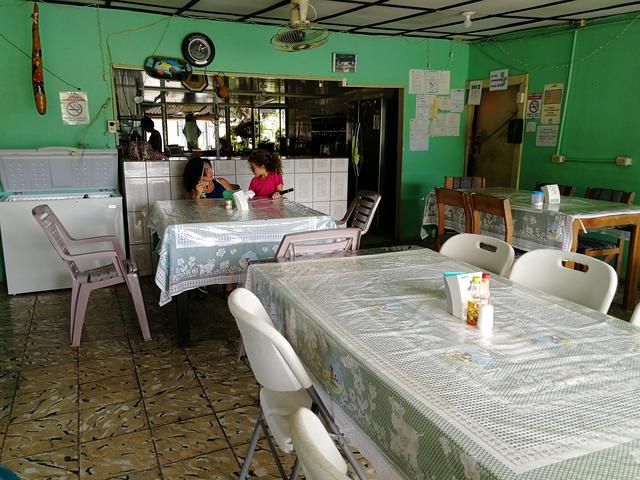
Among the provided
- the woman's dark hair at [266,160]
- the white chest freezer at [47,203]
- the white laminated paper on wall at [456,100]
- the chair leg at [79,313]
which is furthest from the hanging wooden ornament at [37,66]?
the white laminated paper on wall at [456,100]

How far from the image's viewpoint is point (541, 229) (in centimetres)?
339

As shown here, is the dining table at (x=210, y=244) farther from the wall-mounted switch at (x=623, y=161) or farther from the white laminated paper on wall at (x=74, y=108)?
the wall-mounted switch at (x=623, y=161)

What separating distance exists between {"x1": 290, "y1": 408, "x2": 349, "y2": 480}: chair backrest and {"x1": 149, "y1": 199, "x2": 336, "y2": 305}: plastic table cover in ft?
6.78

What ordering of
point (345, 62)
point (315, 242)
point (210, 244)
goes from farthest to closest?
1. point (345, 62)
2. point (210, 244)
3. point (315, 242)

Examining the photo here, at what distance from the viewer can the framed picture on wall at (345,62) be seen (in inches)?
201

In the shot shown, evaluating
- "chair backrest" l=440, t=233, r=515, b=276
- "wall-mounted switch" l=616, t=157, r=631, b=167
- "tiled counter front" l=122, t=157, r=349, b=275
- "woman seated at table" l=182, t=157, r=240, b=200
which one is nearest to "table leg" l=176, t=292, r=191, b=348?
"woman seated at table" l=182, t=157, r=240, b=200

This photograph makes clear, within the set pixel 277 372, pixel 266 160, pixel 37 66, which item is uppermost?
pixel 37 66

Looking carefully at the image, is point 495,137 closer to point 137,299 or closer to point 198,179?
point 198,179

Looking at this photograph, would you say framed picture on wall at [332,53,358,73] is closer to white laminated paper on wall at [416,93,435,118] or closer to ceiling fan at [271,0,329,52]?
white laminated paper on wall at [416,93,435,118]

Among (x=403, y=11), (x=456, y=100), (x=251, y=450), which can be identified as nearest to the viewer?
(x=251, y=450)

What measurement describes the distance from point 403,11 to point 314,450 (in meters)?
4.13

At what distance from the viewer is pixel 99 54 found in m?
4.19

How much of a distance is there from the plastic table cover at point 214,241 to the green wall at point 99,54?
169cm

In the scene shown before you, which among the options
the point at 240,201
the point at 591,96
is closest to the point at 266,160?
the point at 240,201
